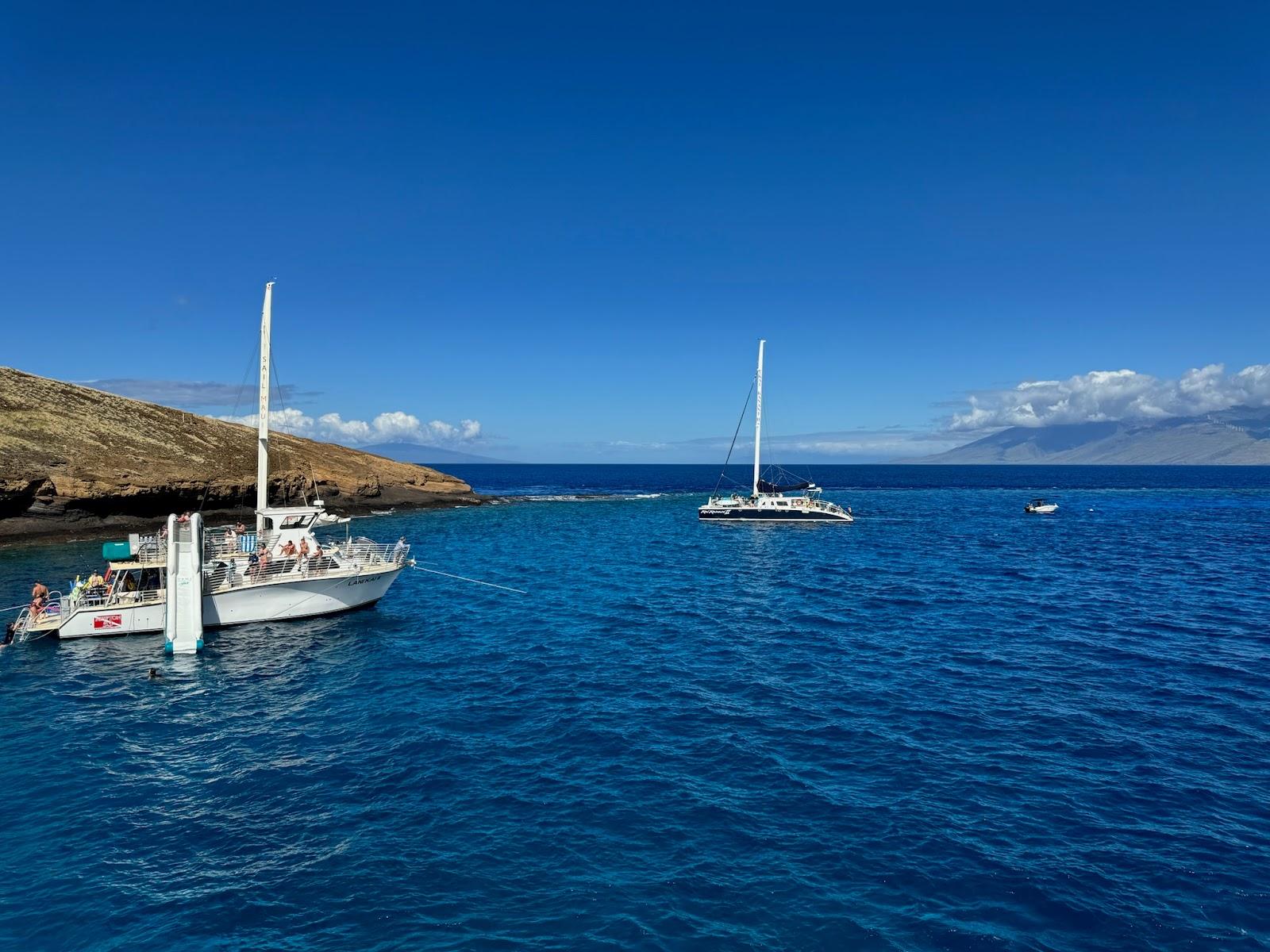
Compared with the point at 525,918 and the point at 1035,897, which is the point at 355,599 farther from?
Result: the point at 1035,897

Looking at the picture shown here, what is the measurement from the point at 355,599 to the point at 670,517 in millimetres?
60489

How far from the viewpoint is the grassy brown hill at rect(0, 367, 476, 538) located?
2468 inches

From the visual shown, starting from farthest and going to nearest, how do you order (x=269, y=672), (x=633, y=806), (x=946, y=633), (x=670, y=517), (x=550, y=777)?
(x=670, y=517), (x=946, y=633), (x=269, y=672), (x=550, y=777), (x=633, y=806)

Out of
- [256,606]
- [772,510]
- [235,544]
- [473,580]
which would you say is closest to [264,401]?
[235,544]

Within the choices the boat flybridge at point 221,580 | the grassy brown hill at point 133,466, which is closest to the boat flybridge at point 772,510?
the grassy brown hill at point 133,466

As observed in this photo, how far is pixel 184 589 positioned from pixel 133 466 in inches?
1981

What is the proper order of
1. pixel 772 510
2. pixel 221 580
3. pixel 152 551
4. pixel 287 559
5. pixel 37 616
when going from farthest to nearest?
pixel 772 510, pixel 287 559, pixel 152 551, pixel 221 580, pixel 37 616

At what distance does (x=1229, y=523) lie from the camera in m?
84.9

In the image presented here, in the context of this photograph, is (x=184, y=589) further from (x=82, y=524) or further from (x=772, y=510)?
(x=772, y=510)

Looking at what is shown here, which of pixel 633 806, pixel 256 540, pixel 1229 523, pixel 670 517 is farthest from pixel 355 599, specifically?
pixel 1229 523

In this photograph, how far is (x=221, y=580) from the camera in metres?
33.6

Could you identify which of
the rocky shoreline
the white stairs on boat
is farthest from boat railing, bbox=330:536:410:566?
the rocky shoreline

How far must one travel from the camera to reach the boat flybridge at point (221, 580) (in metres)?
31.0

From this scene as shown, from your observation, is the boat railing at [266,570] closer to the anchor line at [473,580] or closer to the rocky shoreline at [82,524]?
the anchor line at [473,580]
